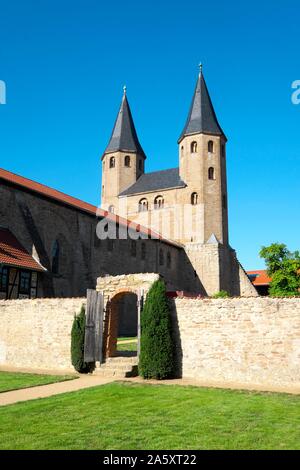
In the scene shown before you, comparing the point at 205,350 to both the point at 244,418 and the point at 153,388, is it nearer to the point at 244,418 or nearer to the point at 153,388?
the point at 153,388

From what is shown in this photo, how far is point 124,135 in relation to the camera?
5088 cm

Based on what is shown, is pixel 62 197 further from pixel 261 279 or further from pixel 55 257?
pixel 261 279

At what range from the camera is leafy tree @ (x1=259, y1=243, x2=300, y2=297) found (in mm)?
37594

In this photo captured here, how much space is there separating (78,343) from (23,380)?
2.36 m

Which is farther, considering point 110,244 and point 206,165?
point 206,165

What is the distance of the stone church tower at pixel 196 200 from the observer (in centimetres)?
4194

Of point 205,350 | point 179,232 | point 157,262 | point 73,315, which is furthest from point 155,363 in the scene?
point 179,232

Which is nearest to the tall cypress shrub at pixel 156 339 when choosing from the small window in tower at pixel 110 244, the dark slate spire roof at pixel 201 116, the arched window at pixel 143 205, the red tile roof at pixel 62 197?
the red tile roof at pixel 62 197

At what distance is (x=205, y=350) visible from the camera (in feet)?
40.8

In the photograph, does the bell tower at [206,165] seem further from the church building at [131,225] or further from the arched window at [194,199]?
the church building at [131,225]

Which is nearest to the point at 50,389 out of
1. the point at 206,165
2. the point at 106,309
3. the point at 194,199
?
the point at 106,309

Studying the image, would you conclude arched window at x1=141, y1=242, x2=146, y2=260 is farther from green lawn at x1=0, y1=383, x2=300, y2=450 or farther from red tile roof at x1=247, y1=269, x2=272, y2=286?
green lawn at x1=0, y1=383, x2=300, y2=450
